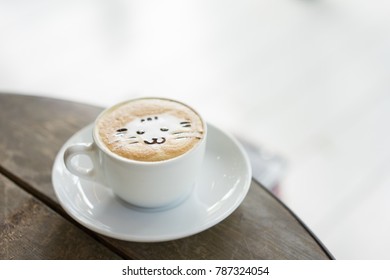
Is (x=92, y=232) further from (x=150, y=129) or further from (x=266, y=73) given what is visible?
(x=266, y=73)

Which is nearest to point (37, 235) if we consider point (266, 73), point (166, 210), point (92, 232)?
point (92, 232)

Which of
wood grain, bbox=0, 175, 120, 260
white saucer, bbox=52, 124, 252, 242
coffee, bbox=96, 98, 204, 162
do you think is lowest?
wood grain, bbox=0, 175, 120, 260

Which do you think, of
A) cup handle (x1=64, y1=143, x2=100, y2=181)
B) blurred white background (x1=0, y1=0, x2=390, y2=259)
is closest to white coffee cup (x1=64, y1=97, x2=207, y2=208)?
cup handle (x1=64, y1=143, x2=100, y2=181)

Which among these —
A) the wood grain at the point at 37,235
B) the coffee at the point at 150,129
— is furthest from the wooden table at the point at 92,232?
the coffee at the point at 150,129

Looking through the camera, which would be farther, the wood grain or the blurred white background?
the blurred white background

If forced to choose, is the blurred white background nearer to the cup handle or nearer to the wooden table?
the wooden table

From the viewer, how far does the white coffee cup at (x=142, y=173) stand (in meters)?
0.60

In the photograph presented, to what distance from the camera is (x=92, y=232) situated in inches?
25.0

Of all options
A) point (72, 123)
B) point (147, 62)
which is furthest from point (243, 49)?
point (72, 123)

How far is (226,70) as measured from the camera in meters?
1.88

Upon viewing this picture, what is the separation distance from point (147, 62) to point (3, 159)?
1.23m

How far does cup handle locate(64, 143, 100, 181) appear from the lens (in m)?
0.64

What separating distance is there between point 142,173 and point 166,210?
78 mm

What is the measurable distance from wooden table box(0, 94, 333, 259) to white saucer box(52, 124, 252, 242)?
24 millimetres
